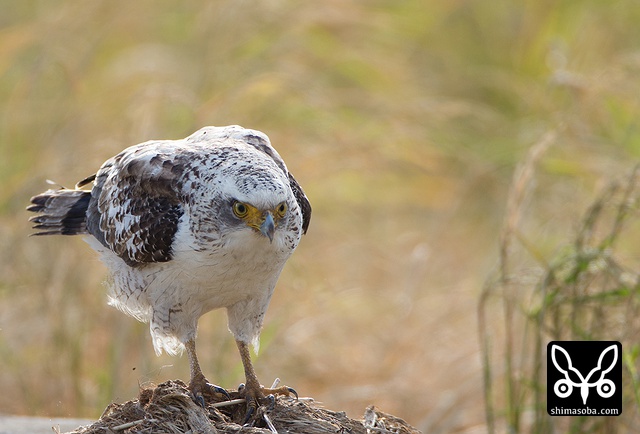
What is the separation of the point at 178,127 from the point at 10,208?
1357 millimetres

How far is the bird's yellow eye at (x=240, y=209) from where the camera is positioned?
12.7 feet

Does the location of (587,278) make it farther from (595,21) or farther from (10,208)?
(595,21)

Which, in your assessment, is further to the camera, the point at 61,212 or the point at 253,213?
the point at 61,212

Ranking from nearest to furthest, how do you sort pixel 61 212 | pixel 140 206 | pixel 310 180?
pixel 140 206 < pixel 61 212 < pixel 310 180

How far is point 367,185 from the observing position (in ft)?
34.0

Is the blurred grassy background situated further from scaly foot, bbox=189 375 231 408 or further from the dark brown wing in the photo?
the dark brown wing

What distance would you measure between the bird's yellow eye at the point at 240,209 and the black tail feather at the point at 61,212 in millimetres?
1445

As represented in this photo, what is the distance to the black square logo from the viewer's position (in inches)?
204

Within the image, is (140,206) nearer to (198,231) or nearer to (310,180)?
(198,231)

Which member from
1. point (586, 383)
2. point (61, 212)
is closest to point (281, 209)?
point (61, 212)

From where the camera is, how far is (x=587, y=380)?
521 centimetres

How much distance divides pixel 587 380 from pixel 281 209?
7.56 feet

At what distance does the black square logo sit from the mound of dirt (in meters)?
1.43

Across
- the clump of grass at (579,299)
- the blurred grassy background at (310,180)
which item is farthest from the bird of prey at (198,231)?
the clump of grass at (579,299)
